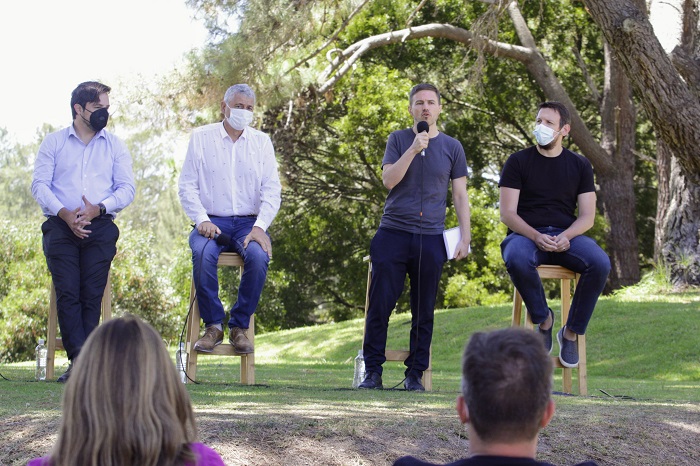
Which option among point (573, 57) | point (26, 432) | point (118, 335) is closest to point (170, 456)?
point (118, 335)

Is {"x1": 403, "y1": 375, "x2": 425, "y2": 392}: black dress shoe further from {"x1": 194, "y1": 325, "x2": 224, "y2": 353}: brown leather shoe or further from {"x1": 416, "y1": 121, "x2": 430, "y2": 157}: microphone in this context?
{"x1": 416, "y1": 121, "x2": 430, "y2": 157}: microphone

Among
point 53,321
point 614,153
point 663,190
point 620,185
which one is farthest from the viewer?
point 614,153

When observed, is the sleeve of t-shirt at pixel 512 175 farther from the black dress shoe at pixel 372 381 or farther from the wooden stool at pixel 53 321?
the wooden stool at pixel 53 321

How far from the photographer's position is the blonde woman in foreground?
6.93 ft

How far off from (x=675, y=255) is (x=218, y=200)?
38.2 ft

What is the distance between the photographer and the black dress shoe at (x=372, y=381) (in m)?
6.77

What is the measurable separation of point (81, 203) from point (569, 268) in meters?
3.51

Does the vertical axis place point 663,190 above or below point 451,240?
above

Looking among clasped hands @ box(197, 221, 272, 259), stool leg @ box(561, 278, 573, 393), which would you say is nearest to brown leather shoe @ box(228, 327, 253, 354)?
clasped hands @ box(197, 221, 272, 259)

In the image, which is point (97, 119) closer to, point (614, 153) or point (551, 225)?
point (551, 225)

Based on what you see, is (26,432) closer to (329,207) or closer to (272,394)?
(272,394)

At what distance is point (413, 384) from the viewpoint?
265 inches

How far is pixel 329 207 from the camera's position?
26.7 metres

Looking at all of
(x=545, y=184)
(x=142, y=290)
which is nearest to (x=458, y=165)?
(x=545, y=184)
